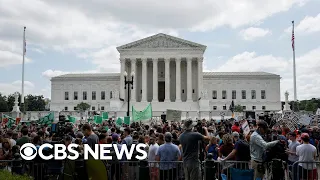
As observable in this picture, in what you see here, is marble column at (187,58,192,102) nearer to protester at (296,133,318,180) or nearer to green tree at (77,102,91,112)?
green tree at (77,102,91,112)

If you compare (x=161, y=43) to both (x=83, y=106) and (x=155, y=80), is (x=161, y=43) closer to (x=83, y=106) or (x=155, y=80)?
(x=155, y=80)

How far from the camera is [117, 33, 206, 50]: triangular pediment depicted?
271 ft

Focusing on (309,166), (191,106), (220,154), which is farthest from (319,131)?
(191,106)

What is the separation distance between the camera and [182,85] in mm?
89688

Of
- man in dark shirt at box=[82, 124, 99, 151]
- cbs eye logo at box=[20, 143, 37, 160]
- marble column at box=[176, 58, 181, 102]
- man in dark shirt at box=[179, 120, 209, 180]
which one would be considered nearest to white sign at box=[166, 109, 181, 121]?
man in dark shirt at box=[82, 124, 99, 151]

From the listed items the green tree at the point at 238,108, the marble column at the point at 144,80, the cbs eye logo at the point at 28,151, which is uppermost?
the marble column at the point at 144,80

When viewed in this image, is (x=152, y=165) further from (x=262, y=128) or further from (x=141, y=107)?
(x=141, y=107)

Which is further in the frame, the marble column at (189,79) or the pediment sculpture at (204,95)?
the marble column at (189,79)

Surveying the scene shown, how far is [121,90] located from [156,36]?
45.7 feet

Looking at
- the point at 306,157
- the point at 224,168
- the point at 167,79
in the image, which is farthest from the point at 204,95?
the point at 224,168

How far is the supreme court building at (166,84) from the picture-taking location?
82500mm

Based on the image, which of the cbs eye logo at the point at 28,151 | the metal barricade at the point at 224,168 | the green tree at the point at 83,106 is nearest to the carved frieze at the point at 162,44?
the green tree at the point at 83,106

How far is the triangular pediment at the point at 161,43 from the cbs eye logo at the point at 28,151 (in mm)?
72262

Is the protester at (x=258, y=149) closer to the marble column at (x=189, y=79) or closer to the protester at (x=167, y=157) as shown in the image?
the protester at (x=167, y=157)
